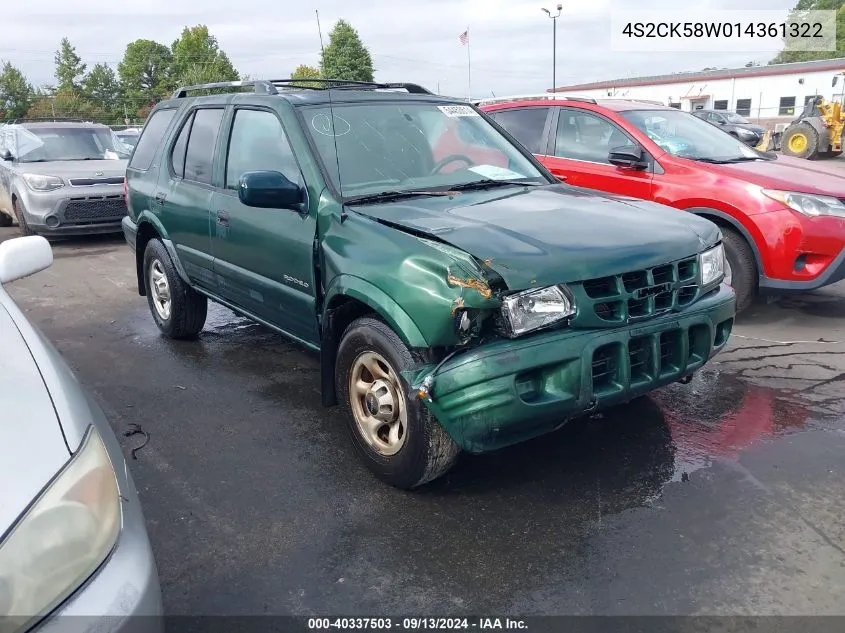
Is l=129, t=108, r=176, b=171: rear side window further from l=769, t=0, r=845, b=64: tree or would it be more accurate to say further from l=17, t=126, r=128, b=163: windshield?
l=769, t=0, r=845, b=64: tree

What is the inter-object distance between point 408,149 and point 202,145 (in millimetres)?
1634

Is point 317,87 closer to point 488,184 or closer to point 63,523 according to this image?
point 488,184

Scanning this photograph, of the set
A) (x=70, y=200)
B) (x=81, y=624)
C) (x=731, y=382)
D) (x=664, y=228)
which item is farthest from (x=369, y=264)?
(x=70, y=200)

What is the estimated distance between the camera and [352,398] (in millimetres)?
3467

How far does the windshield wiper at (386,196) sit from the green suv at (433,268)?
11 mm

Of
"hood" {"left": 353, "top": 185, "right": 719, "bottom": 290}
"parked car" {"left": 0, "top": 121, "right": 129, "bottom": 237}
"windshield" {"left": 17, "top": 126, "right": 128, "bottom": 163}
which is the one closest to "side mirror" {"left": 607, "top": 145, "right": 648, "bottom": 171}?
"hood" {"left": 353, "top": 185, "right": 719, "bottom": 290}

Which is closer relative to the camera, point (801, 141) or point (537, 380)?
point (537, 380)

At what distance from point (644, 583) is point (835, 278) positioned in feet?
12.4

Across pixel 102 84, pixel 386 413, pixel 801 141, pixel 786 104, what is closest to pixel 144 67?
pixel 102 84

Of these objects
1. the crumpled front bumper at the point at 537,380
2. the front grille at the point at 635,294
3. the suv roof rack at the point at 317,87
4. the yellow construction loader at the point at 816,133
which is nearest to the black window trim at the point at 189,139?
the suv roof rack at the point at 317,87

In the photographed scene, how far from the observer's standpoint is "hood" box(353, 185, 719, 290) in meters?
2.91

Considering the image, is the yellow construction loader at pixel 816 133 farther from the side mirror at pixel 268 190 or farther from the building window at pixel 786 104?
the side mirror at pixel 268 190

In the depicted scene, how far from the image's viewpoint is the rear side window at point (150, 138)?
554 centimetres

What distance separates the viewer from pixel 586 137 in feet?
21.8
